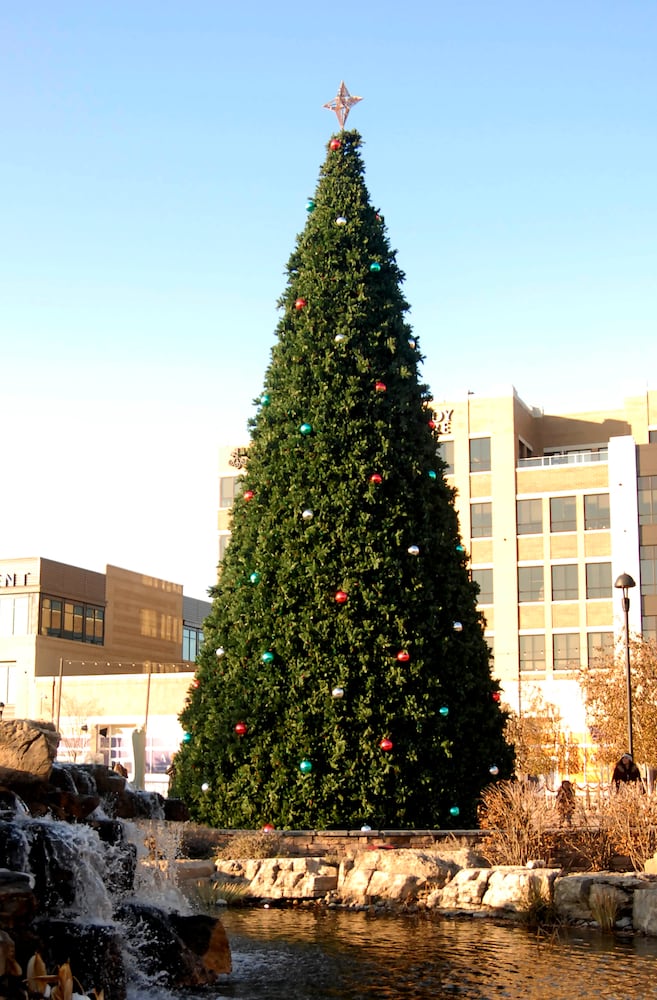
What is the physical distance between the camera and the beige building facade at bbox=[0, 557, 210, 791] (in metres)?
56.8

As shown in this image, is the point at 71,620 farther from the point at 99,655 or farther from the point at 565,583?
the point at 565,583

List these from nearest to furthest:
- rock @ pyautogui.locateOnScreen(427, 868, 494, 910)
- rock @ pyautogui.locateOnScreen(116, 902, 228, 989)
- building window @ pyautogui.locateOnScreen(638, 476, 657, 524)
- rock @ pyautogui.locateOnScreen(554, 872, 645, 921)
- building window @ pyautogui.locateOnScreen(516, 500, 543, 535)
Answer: rock @ pyautogui.locateOnScreen(116, 902, 228, 989)
rock @ pyautogui.locateOnScreen(554, 872, 645, 921)
rock @ pyautogui.locateOnScreen(427, 868, 494, 910)
building window @ pyautogui.locateOnScreen(638, 476, 657, 524)
building window @ pyautogui.locateOnScreen(516, 500, 543, 535)

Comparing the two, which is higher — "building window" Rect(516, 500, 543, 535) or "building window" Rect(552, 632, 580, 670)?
"building window" Rect(516, 500, 543, 535)

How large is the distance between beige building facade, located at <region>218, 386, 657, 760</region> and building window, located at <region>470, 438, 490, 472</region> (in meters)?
0.07

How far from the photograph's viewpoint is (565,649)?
73.5 m

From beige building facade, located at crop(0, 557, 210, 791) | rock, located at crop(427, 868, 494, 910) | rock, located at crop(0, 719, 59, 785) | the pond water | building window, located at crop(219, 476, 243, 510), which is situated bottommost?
the pond water

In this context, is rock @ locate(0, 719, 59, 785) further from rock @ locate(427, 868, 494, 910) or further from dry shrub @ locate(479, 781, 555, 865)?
dry shrub @ locate(479, 781, 555, 865)

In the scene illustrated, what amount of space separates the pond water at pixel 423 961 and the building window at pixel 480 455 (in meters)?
64.7

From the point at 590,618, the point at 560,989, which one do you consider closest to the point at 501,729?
the point at 560,989

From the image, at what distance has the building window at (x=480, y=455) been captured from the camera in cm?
7794

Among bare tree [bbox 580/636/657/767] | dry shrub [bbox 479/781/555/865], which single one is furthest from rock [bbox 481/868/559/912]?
bare tree [bbox 580/636/657/767]

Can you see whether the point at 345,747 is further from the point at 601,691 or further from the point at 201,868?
the point at 601,691

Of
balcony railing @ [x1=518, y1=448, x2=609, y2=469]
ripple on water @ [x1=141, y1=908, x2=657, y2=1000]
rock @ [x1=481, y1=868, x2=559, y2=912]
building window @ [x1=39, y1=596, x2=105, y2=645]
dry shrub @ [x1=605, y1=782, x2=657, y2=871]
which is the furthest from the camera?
building window @ [x1=39, y1=596, x2=105, y2=645]

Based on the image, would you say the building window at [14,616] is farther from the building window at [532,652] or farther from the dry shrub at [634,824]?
the dry shrub at [634,824]
